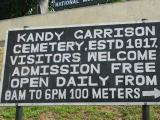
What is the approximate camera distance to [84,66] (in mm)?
6086

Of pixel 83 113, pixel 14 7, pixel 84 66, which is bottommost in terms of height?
pixel 83 113

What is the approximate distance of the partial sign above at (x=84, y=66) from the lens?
5.85 meters

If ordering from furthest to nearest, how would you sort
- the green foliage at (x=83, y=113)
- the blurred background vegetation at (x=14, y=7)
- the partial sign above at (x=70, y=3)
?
the blurred background vegetation at (x=14, y=7)
the partial sign above at (x=70, y=3)
the green foliage at (x=83, y=113)

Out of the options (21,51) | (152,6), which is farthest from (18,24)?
(21,51)

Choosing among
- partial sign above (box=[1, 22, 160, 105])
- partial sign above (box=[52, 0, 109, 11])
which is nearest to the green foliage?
partial sign above (box=[1, 22, 160, 105])

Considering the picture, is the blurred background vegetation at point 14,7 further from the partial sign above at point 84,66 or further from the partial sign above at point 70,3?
the partial sign above at point 84,66

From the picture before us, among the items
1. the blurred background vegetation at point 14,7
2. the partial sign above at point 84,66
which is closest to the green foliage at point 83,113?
the partial sign above at point 84,66

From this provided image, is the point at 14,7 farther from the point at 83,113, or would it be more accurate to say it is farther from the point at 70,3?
the point at 83,113

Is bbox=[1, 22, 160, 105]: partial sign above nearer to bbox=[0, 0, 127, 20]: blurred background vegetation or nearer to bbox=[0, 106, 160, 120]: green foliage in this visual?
bbox=[0, 106, 160, 120]: green foliage

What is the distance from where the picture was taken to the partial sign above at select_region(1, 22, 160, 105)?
585 cm

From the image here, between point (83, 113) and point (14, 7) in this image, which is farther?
point (14, 7)

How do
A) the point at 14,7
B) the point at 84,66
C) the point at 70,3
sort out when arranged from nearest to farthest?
1. the point at 84,66
2. the point at 70,3
3. the point at 14,7

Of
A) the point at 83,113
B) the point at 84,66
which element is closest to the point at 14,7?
the point at 83,113

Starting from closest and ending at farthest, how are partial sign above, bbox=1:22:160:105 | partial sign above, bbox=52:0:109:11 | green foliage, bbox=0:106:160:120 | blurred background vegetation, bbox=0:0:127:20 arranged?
partial sign above, bbox=1:22:160:105, green foliage, bbox=0:106:160:120, partial sign above, bbox=52:0:109:11, blurred background vegetation, bbox=0:0:127:20
